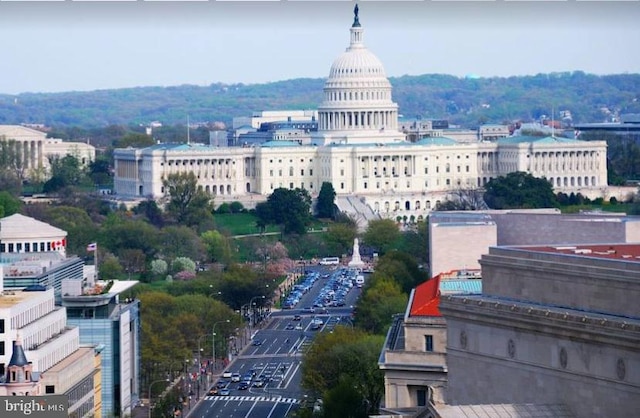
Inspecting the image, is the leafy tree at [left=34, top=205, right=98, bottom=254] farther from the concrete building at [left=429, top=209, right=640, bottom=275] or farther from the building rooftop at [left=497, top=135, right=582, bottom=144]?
the building rooftop at [left=497, top=135, right=582, bottom=144]

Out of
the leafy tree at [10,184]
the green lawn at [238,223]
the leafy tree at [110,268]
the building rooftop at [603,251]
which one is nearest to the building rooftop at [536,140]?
the green lawn at [238,223]

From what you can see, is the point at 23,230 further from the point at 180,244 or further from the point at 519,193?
the point at 519,193

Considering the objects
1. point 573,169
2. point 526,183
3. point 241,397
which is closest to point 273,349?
point 241,397

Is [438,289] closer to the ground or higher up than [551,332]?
closer to the ground

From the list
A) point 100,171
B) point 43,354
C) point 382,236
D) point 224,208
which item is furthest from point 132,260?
point 100,171

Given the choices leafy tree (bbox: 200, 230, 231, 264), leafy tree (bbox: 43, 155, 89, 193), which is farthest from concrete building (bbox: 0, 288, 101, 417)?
leafy tree (bbox: 43, 155, 89, 193)

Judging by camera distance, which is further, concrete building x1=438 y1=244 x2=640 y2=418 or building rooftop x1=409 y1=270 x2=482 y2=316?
building rooftop x1=409 y1=270 x2=482 y2=316

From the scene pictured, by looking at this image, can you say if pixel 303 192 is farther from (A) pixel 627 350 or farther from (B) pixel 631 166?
(A) pixel 627 350
